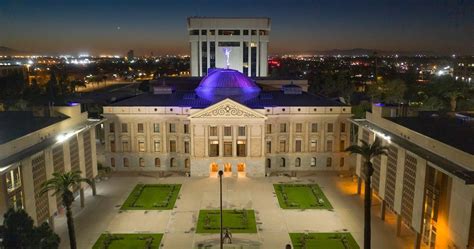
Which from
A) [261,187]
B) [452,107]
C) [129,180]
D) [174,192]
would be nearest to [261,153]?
[261,187]

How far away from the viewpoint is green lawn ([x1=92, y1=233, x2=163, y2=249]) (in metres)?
45.0

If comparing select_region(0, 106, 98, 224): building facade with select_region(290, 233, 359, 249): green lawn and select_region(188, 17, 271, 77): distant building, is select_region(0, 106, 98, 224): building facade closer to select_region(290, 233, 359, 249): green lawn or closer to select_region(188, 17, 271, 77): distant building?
select_region(290, 233, 359, 249): green lawn

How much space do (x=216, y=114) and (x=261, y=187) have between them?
14043mm

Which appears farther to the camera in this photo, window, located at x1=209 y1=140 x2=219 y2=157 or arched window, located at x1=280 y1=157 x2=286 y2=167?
arched window, located at x1=280 y1=157 x2=286 y2=167

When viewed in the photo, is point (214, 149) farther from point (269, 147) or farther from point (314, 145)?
point (314, 145)

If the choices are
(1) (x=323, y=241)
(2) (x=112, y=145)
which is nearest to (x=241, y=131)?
(2) (x=112, y=145)

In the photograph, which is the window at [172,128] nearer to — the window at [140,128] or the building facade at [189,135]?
the building facade at [189,135]

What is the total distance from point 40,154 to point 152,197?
19.8 meters

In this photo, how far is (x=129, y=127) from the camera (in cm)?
7338

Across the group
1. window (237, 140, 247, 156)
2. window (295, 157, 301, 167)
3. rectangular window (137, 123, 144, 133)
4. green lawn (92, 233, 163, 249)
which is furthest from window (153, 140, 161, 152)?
green lawn (92, 233, 163, 249)

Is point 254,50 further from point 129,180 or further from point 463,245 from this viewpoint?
point 463,245

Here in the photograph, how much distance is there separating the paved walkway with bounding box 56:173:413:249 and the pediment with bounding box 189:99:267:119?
34.3 feet

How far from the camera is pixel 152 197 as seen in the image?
60.4 meters

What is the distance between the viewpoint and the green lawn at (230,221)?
49406 millimetres
